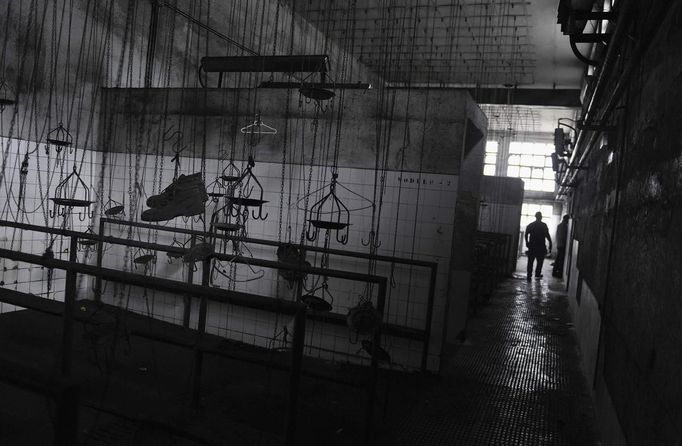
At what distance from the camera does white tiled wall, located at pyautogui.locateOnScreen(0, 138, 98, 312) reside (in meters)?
4.67

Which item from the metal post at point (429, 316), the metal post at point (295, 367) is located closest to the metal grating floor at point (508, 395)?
the metal post at point (429, 316)

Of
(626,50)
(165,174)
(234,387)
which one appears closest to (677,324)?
(626,50)

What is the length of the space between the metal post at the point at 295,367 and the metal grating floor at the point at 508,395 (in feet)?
3.51

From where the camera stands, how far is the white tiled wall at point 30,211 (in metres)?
4.67

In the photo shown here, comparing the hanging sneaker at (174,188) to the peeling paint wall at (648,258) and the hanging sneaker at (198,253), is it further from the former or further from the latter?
the peeling paint wall at (648,258)

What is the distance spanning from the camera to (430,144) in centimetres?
435

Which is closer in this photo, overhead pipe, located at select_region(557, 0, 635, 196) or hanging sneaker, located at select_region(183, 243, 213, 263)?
overhead pipe, located at select_region(557, 0, 635, 196)

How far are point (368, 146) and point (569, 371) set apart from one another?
278 cm

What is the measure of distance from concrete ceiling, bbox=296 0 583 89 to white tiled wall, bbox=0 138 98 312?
3.36 metres

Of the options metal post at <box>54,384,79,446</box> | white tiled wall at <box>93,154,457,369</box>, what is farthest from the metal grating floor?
metal post at <box>54,384,79,446</box>

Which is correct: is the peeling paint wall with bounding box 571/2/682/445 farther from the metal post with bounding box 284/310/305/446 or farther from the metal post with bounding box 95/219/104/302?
the metal post with bounding box 95/219/104/302

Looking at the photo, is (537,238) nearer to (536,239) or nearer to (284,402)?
(536,239)

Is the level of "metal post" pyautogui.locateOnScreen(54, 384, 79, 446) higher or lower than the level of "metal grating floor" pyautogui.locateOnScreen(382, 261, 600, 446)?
higher

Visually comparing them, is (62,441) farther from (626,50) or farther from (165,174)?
(165,174)
